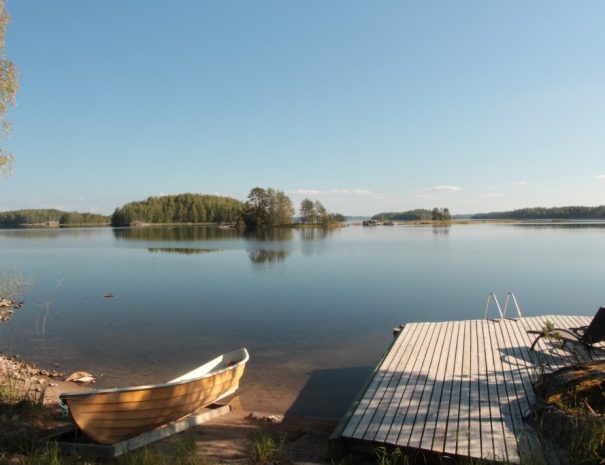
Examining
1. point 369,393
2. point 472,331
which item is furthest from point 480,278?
point 369,393

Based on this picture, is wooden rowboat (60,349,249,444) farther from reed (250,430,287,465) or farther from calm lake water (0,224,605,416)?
calm lake water (0,224,605,416)

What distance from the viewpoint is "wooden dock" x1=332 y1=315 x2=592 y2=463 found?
185 inches

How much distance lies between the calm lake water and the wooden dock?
1979mm

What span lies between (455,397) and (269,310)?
11.7 metres

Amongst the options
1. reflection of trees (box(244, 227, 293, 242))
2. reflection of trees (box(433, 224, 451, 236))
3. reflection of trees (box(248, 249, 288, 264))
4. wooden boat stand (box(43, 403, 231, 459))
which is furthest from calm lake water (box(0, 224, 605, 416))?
reflection of trees (box(433, 224, 451, 236))

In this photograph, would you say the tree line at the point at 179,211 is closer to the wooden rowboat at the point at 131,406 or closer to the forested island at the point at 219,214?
the forested island at the point at 219,214

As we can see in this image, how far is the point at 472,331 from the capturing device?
9.80 m

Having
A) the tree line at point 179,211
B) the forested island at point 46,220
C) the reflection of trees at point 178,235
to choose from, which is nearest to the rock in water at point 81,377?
the reflection of trees at point 178,235

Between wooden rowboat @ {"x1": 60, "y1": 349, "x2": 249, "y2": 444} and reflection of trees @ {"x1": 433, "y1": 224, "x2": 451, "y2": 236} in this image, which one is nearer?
wooden rowboat @ {"x1": 60, "y1": 349, "x2": 249, "y2": 444}

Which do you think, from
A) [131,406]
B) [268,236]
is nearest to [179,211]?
[268,236]

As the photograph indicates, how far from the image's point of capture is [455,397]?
5.87m

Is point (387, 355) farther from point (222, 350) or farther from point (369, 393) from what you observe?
point (222, 350)

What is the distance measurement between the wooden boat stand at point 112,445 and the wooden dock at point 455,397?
2767 millimetres

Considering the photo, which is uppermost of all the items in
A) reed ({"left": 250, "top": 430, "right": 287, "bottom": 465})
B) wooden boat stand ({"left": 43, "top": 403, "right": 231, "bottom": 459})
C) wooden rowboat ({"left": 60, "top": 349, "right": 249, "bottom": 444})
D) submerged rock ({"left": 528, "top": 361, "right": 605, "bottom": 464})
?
submerged rock ({"left": 528, "top": 361, "right": 605, "bottom": 464})
